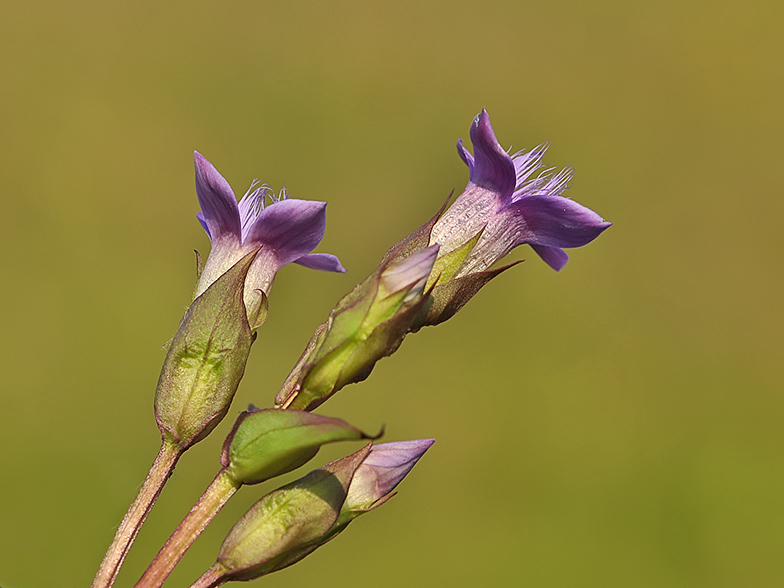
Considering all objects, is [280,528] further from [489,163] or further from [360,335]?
[489,163]

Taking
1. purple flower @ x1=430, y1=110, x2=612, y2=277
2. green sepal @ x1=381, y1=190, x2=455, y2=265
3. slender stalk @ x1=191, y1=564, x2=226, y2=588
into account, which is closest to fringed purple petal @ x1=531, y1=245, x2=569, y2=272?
purple flower @ x1=430, y1=110, x2=612, y2=277

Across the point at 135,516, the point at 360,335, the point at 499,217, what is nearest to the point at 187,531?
A: the point at 135,516

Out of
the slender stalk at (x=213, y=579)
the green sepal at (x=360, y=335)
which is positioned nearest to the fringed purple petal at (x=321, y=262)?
the green sepal at (x=360, y=335)

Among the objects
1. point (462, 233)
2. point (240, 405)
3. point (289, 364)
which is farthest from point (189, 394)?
point (289, 364)

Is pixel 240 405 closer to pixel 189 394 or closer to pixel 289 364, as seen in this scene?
pixel 289 364

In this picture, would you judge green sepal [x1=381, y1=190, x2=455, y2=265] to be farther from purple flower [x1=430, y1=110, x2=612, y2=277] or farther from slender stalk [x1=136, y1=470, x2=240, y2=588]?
slender stalk [x1=136, y1=470, x2=240, y2=588]

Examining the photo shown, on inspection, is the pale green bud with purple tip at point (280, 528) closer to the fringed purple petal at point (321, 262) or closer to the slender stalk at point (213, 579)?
the slender stalk at point (213, 579)

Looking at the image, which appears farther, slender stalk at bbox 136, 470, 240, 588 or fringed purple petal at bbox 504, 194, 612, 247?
fringed purple petal at bbox 504, 194, 612, 247
